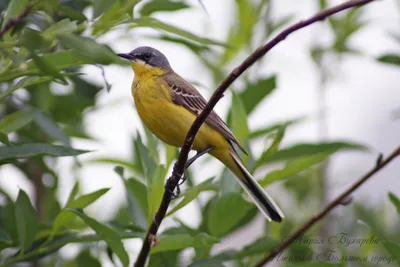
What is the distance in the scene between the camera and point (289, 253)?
4297 mm

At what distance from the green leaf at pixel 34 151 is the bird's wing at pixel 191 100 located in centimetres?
166

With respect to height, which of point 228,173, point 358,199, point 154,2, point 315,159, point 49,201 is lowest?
point 358,199

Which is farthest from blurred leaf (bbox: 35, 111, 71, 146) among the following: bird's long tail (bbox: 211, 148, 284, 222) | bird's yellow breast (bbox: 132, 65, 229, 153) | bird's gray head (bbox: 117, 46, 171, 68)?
bird's gray head (bbox: 117, 46, 171, 68)

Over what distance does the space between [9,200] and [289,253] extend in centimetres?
177

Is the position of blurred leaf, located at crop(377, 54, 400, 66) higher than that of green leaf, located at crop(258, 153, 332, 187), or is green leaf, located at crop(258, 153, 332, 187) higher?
blurred leaf, located at crop(377, 54, 400, 66)

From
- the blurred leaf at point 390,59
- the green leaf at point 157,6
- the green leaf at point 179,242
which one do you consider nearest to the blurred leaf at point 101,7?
the green leaf at point 157,6

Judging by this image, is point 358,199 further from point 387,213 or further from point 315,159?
point 315,159

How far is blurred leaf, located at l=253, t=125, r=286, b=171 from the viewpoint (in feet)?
11.6

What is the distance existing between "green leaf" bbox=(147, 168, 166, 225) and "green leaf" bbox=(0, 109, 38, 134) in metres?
0.68

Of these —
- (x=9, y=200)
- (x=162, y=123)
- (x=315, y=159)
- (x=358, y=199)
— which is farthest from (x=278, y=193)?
(x=9, y=200)

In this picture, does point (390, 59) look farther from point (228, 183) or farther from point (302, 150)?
point (228, 183)

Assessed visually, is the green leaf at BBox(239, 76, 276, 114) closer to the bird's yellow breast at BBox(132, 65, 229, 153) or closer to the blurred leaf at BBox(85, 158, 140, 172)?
the bird's yellow breast at BBox(132, 65, 229, 153)

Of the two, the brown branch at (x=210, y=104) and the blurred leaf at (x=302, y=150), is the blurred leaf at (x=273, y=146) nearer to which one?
the blurred leaf at (x=302, y=150)

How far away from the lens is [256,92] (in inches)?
156
